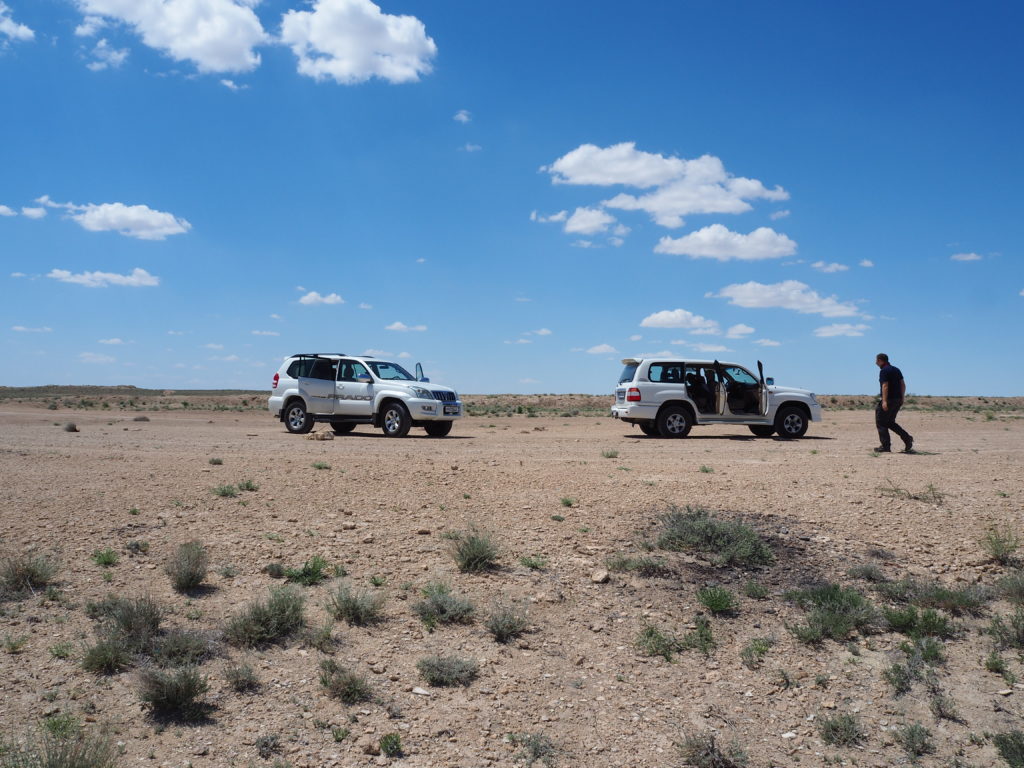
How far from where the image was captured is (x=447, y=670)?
5789 mm

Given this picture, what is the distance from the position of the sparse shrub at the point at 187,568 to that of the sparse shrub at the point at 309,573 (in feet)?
2.53

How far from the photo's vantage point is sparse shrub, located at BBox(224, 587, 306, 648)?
6137 millimetres

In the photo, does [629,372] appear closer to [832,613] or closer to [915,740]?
[832,613]

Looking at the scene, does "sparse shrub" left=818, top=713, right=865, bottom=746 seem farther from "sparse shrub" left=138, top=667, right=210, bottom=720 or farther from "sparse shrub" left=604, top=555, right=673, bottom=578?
"sparse shrub" left=138, top=667, right=210, bottom=720

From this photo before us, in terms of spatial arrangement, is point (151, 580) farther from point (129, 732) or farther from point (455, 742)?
point (455, 742)

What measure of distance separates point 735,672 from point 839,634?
45.6 inches

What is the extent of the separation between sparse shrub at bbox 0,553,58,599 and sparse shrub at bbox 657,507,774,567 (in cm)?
590

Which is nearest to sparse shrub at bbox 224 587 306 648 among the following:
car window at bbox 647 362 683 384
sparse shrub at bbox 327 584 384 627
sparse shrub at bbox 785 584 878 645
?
sparse shrub at bbox 327 584 384 627

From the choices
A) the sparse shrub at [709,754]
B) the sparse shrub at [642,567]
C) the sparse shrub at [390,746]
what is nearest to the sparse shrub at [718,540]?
the sparse shrub at [642,567]

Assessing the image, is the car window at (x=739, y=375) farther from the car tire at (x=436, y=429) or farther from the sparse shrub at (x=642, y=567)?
the sparse shrub at (x=642, y=567)

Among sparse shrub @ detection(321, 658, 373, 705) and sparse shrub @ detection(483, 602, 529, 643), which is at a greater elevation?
sparse shrub @ detection(483, 602, 529, 643)

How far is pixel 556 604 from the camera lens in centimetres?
701

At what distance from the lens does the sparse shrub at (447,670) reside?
18.8 feet

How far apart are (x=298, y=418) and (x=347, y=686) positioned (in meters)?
16.7
